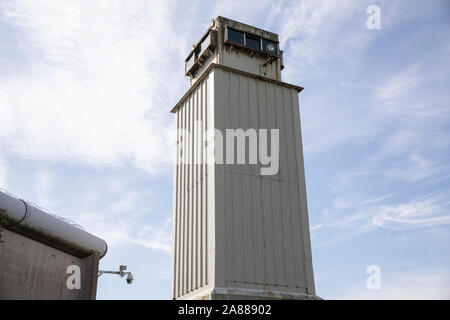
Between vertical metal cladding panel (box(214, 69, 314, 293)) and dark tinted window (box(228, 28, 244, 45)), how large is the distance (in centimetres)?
204

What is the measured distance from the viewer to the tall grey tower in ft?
52.2

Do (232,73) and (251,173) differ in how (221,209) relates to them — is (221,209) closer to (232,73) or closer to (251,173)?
(251,173)

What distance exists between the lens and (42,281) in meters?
22.7

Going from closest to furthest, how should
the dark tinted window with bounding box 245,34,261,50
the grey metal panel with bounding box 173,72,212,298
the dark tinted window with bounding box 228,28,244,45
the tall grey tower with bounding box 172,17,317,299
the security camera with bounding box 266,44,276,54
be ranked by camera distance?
the tall grey tower with bounding box 172,17,317,299
the grey metal panel with bounding box 173,72,212,298
the dark tinted window with bounding box 228,28,244,45
the dark tinted window with bounding box 245,34,261,50
the security camera with bounding box 266,44,276,54

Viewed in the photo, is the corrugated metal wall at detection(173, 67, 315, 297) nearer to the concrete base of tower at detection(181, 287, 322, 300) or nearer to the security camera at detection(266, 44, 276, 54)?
the concrete base of tower at detection(181, 287, 322, 300)

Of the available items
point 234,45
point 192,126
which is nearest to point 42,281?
point 192,126

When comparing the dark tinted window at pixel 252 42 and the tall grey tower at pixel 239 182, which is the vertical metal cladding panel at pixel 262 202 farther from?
the dark tinted window at pixel 252 42

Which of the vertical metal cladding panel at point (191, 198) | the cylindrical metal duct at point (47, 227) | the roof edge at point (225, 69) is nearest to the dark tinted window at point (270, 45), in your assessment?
the roof edge at point (225, 69)

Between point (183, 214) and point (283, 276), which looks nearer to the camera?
point (283, 276)

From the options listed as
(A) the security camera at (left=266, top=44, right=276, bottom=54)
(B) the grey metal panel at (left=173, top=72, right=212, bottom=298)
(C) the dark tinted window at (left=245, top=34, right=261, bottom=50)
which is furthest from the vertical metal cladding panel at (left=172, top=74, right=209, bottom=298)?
(A) the security camera at (left=266, top=44, right=276, bottom=54)

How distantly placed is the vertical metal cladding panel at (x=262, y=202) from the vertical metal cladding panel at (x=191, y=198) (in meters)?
0.79

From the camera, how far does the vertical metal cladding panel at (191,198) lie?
16603mm

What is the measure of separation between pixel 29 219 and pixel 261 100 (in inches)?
456
